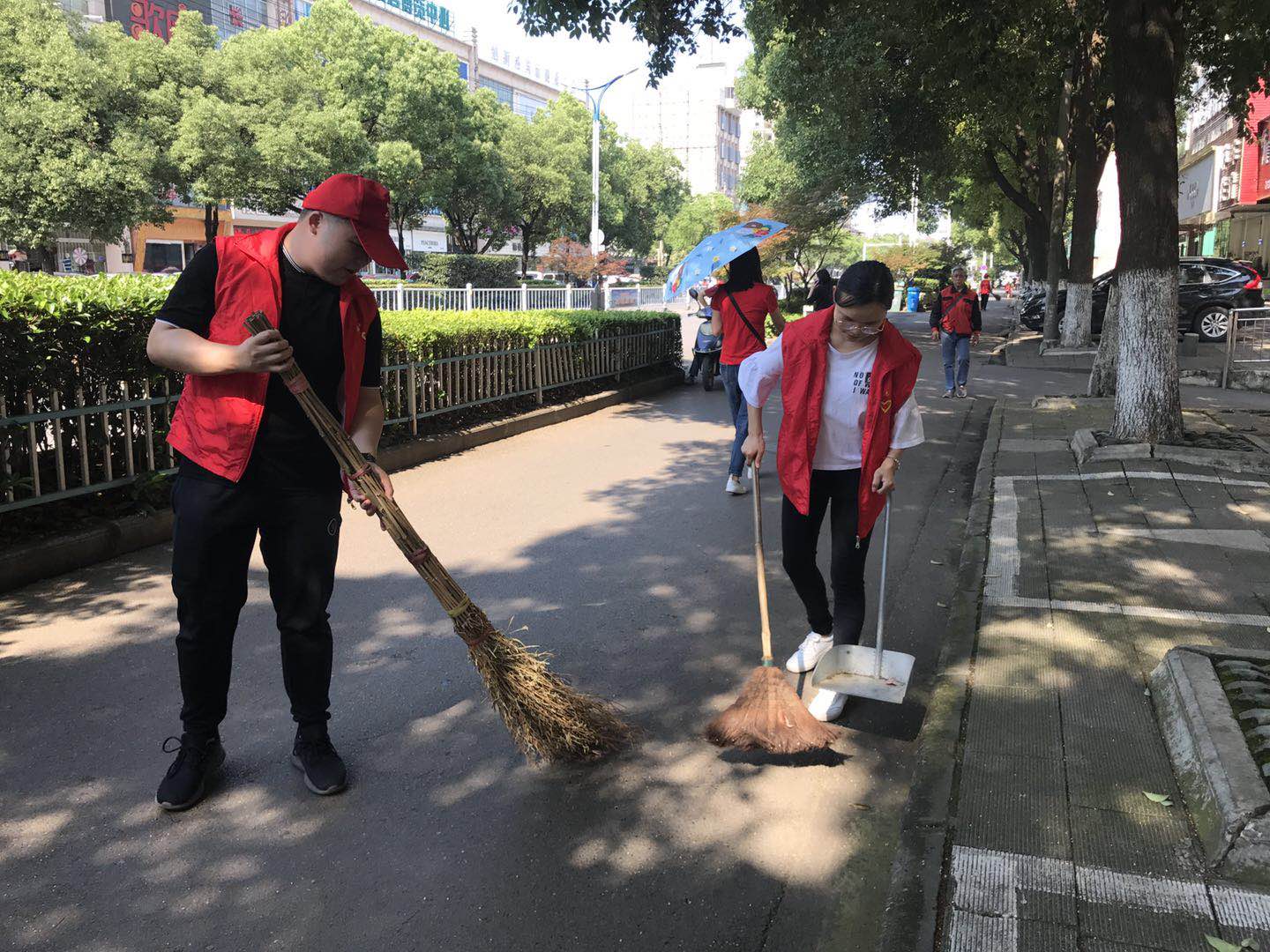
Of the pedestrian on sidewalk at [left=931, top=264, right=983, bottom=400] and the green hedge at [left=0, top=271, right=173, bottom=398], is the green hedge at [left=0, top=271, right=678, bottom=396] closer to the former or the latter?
the green hedge at [left=0, top=271, right=173, bottom=398]

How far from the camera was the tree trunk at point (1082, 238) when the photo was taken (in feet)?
61.9

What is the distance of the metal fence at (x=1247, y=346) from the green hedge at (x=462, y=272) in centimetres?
2688

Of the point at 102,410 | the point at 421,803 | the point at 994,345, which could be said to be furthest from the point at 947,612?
the point at 994,345

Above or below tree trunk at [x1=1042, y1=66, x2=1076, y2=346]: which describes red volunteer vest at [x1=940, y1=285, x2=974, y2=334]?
below

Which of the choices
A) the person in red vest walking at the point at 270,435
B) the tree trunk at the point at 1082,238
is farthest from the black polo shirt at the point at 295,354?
the tree trunk at the point at 1082,238

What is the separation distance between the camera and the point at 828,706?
3943 millimetres

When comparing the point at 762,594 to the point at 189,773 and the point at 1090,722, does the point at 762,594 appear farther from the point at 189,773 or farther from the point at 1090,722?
the point at 189,773

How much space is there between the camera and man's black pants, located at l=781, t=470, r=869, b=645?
390cm

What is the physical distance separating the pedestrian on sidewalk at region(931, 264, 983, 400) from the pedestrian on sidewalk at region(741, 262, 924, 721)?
422 inches

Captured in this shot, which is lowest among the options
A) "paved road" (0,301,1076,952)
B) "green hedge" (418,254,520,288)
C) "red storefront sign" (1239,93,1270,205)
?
"paved road" (0,301,1076,952)

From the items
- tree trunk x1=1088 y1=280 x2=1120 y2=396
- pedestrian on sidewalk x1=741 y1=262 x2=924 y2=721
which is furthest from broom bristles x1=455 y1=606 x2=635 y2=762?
tree trunk x1=1088 y1=280 x2=1120 y2=396

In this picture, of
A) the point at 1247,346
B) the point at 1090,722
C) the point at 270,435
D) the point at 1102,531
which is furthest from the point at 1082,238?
the point at 270,435

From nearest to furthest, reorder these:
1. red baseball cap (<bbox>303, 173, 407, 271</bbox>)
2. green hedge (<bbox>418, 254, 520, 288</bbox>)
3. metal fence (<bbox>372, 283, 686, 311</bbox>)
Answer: red baseball cap (<bbox>303, 173, 407, 271</bbox>), metal fence (<bbox>372, 283, 686, 311</bbox>), green hedge (<bbox>418, 254, 520, 288</bbox>)

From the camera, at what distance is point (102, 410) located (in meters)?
5.98
